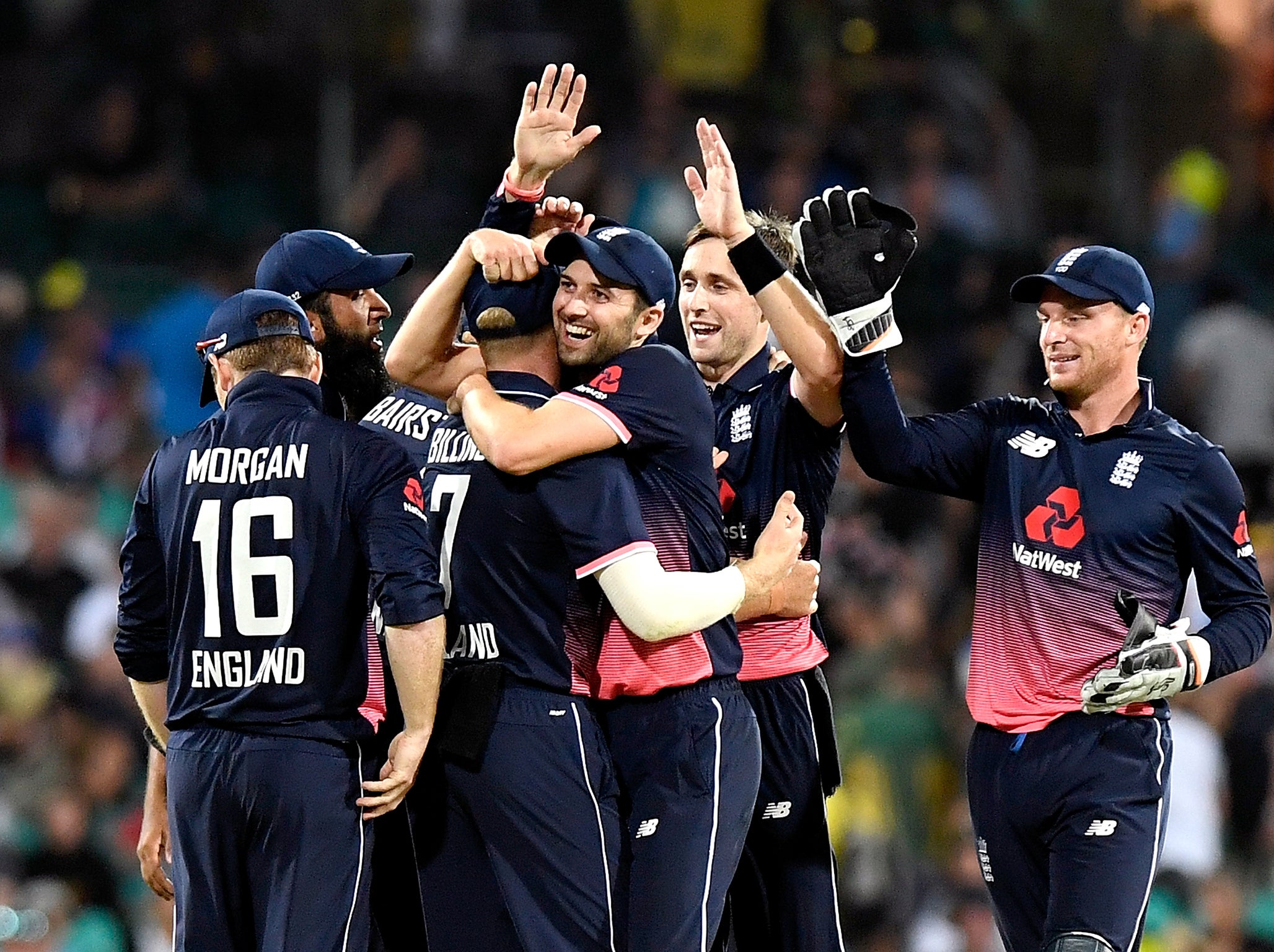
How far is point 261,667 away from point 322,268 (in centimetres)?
137

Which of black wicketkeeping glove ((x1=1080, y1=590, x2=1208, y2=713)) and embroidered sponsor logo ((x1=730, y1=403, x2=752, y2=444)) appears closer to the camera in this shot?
black wicketkeeping glove ((x1=1080, y1=590, x2=1208, y2=713))

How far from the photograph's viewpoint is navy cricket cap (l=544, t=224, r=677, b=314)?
5531 millimetres

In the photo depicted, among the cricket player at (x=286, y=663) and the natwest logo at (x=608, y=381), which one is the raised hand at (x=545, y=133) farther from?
the cricket player at (x=286, y=663)

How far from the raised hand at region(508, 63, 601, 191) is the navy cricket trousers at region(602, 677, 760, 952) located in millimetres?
1645

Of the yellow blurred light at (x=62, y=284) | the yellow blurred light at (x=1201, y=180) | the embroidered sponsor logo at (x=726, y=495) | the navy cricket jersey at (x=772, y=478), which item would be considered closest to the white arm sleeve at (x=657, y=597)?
the navy cricket jersey at (x=772, y=478)

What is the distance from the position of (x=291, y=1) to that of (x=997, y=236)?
17.3 feet

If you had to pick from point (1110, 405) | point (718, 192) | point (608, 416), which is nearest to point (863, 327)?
point (718, 192)

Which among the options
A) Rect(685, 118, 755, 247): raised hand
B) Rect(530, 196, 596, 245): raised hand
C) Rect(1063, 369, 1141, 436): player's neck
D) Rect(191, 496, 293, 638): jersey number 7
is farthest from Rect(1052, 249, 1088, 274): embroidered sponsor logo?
Rect(191, 496, 293, 638): jersey number 7

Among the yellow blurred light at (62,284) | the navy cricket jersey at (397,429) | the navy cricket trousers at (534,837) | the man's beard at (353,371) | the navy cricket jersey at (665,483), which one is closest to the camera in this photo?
the navy cricket trousers at (534,837)

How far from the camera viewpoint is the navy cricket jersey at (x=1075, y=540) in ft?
19.2

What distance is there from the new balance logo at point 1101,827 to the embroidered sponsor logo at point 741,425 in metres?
1.59

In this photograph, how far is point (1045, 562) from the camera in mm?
5934

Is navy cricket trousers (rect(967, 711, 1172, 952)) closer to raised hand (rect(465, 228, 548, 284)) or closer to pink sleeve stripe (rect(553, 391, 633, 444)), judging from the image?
pink sleeve stripe (rect(553, 391, 633, 444))

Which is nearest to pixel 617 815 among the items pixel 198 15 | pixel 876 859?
pixel 876 859
